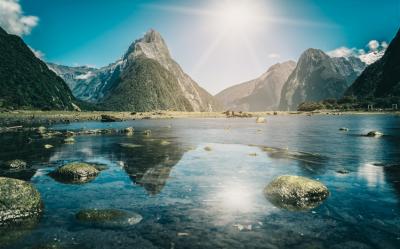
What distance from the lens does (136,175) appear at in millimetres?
27062

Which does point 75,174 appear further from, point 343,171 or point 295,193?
point 343,171

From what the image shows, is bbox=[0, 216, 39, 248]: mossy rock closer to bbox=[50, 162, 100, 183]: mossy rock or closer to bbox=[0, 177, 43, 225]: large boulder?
bbox=[0, 177, 43, 225]: large boulder

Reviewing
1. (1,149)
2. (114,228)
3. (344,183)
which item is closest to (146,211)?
(114,228)

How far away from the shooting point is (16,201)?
17.2m

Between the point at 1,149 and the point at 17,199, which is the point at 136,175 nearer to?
the point at 17,199

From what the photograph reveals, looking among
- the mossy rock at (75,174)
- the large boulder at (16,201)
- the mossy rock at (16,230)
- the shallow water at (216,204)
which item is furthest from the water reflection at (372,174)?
the large boulder at (16,201)

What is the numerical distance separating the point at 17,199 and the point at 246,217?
38.6 ft

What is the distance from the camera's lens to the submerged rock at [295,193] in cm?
1911

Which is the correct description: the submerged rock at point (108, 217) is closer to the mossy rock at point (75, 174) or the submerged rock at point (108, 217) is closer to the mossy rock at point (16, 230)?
the mossy rock at point (16, 230)

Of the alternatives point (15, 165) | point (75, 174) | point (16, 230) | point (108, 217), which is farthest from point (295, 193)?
point (15, 165)

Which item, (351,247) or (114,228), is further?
(114,228)

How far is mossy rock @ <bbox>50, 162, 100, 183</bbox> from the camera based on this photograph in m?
25.3

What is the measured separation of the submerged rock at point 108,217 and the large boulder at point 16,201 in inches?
Result: 102

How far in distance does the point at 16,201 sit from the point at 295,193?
15.3 metres
